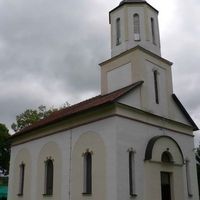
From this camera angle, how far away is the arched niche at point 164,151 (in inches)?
778

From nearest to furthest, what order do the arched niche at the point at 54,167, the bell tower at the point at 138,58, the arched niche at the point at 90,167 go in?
the arched niche at the point at 90,167 → the bell tower at the point at 138,58 → the arched niche at the point at 54,167

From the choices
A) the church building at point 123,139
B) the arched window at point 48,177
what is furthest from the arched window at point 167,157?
the arched window at point 48,177

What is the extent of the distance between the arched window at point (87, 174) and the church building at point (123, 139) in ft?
0.13

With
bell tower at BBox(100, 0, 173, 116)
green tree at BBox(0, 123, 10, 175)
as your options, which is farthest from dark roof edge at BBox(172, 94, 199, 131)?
green tree at BBox(0, 123, 10, 175)

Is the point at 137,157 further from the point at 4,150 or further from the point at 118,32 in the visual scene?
the point at 4,150

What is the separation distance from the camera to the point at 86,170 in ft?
67.0

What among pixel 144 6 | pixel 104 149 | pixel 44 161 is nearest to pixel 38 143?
pixel 44 161

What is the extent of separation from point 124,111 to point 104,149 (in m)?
2.40

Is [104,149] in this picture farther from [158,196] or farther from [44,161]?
[44,161]

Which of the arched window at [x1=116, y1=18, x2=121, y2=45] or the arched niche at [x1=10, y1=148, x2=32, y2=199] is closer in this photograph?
the arched window at [x1=116, y1=18, x2=121, y2=45]

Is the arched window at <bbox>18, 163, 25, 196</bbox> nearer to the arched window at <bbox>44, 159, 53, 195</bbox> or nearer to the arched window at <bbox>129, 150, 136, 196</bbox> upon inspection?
the arched window at <bbox>44, 159, 53, 195</bbox>

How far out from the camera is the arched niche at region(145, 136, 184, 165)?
19750 mm

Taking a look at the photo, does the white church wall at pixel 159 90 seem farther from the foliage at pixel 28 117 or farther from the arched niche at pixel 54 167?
the foliage at pixel 28 117

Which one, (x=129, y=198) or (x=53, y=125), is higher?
(x=53, y=125)
